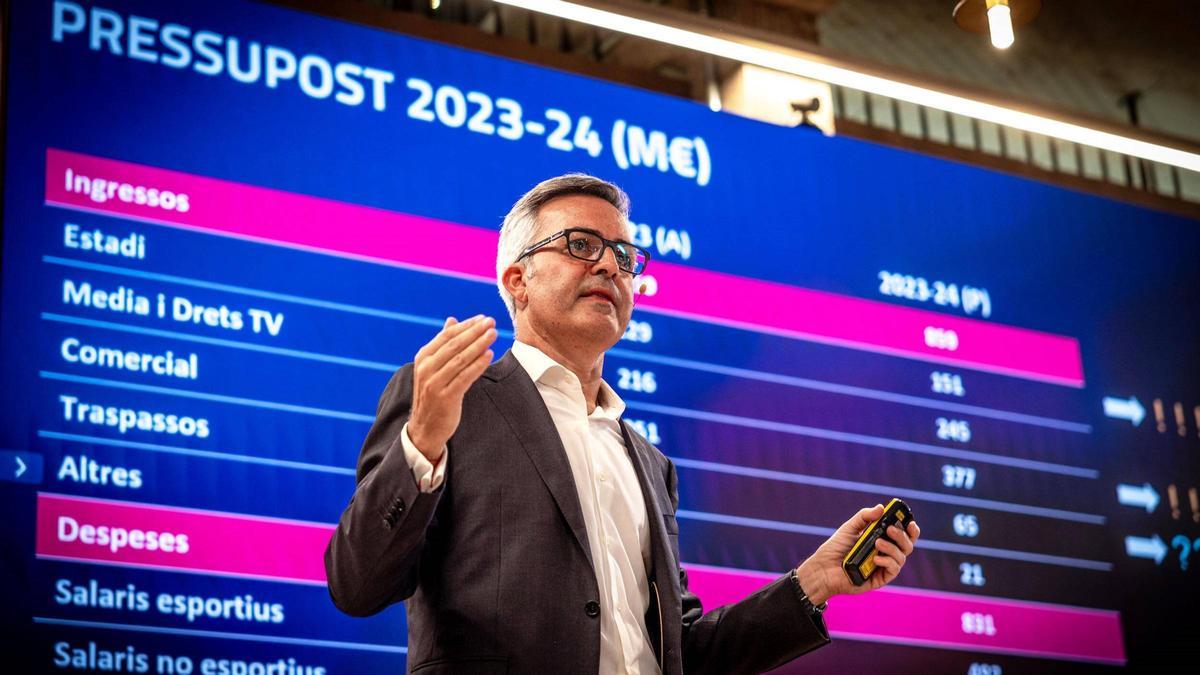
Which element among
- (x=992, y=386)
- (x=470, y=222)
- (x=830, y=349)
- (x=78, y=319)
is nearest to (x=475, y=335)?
(x=78, y=319)

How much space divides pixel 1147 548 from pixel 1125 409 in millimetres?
415

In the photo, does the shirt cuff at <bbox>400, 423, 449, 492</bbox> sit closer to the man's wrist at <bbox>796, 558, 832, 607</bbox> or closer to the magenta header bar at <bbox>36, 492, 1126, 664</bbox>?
the man's wrist at <bbox>796, 558, 832, 607</bbox>

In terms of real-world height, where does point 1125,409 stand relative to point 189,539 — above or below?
above

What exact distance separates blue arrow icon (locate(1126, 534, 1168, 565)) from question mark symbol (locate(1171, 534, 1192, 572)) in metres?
0.05

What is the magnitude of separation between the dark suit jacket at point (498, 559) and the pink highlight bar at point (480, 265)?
1314mm

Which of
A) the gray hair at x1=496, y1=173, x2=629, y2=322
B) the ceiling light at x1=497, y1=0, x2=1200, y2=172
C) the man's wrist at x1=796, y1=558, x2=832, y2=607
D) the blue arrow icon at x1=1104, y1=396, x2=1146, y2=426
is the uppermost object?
the ceiling light at x1=497, y1=0, x2=1200, y2=172

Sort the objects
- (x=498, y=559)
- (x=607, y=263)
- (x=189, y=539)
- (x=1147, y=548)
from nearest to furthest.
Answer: (x=498, y=559)
(x=607, y=263)
(x=189, y=539)
(x=1147, y=548)

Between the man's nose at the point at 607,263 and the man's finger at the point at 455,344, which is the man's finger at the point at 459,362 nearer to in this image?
the man's finger at the point at 455,344

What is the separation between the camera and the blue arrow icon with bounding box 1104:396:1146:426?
14.8 feet

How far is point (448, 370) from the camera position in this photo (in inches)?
74.9

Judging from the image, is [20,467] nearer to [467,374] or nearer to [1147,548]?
[467,374]

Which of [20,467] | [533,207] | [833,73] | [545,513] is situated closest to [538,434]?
[545,513]

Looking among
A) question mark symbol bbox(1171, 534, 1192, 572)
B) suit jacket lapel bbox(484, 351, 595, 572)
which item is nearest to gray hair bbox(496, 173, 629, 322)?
suit jacket lapel bbox(484, 351, 595, 572)

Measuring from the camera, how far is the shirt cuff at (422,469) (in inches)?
77.0
